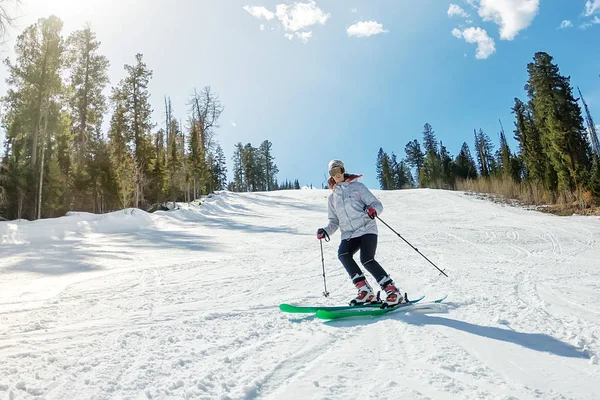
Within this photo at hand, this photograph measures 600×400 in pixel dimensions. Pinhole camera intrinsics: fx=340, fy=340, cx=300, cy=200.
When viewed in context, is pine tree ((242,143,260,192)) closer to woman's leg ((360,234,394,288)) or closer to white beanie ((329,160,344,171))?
white beanie ((329,160,344,171))

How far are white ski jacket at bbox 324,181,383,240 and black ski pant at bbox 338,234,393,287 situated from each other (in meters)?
0.08

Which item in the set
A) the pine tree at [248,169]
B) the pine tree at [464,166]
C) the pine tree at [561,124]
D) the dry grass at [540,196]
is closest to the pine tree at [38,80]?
the dry grass at [540,196]

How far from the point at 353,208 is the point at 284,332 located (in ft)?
5.71

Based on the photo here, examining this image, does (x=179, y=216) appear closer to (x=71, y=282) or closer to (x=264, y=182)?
(x=71, y=282)

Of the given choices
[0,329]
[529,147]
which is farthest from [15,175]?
[529,147]

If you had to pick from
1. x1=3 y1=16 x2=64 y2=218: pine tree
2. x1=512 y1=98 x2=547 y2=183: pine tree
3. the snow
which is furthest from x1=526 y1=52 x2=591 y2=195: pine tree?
x1=3 y1=16 x2=64 y2=218: pine tree

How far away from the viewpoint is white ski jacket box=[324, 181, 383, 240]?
421 cm

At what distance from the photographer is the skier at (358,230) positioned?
160 inches

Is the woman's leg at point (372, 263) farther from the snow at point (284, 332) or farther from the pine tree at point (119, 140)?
the pine tree at point (119, 140)

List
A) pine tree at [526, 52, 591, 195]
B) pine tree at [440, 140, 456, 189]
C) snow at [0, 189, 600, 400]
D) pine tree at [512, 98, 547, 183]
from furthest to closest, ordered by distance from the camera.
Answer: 1. pine tree at [440, 140, 456, 189]
2. pine tree at [512, 98, 547, 183]
3. pine tree at [526, 52, 591, 195]
4. snow at [0, 189, 600, 400]

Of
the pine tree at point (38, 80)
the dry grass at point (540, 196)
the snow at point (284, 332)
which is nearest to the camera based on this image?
the snow at point (284, 332)

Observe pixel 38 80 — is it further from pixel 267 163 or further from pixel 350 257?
pixel 267 163

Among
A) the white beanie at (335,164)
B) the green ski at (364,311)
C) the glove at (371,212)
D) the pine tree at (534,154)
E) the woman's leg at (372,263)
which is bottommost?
the green ski at (364,311)

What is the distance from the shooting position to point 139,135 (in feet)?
98.7
